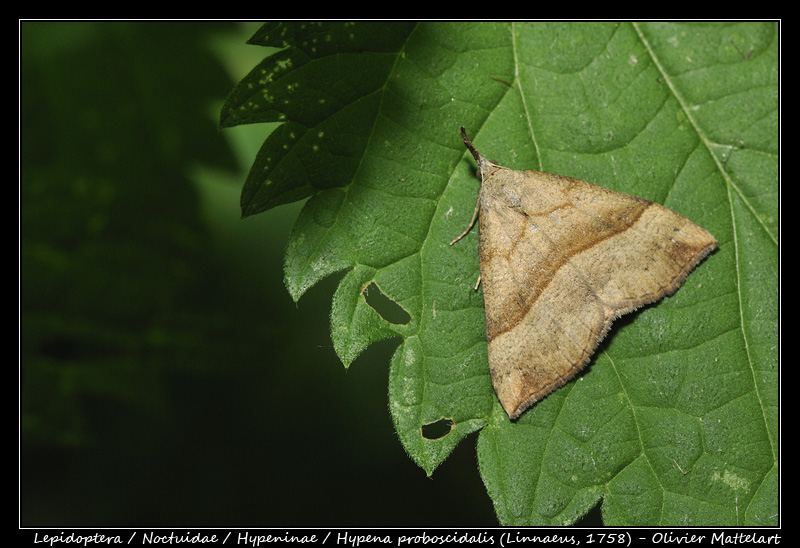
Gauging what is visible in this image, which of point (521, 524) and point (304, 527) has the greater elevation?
point (521, 524)

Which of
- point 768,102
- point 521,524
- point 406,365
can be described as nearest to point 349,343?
point 406,365

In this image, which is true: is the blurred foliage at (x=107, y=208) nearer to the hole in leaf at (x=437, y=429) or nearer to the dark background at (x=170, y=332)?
the dark background at (x=170, y=332)

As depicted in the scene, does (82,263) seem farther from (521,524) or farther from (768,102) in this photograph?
(768,102)

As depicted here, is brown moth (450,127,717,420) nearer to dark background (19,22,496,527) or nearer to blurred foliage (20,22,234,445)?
dark background (19,22,496,527)

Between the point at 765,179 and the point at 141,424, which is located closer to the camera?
the point at 765,179

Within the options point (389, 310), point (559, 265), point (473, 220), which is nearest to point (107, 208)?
point (389, 310)

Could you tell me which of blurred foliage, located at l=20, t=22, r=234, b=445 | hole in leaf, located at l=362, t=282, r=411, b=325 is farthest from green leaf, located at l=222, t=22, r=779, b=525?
blurred foliage, located at l=20, t=22, r=234, b=445

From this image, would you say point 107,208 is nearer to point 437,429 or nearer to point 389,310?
point 389,310
